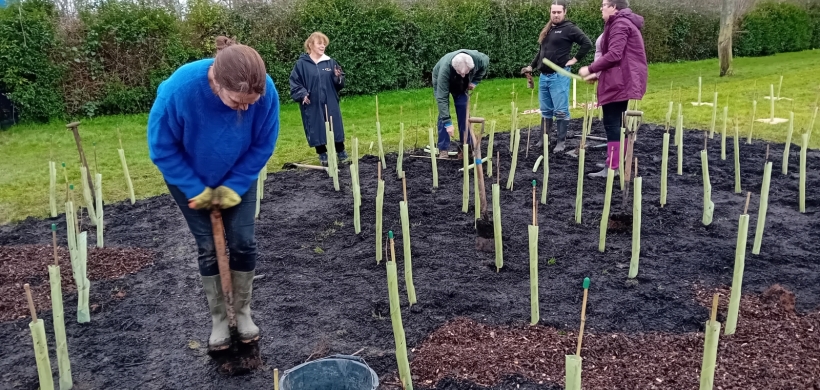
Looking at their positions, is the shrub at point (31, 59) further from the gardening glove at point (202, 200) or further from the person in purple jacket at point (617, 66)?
the gardening glove at point (202, 200)

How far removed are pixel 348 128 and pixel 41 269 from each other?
222 inches

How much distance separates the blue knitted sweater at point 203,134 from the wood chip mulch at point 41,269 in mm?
1399

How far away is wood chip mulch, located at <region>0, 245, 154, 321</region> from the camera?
3305mm

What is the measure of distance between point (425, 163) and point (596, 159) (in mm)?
1615

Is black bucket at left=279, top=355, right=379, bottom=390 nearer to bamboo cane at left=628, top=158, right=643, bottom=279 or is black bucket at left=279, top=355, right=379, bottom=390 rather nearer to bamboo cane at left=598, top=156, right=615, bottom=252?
bamboo cane at left=628, top=158, right=643, bottom=279

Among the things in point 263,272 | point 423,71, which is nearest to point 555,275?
point 263,272

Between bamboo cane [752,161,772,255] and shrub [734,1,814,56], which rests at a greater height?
shrub [734,1,814,56]

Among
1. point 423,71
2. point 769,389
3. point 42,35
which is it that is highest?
point 42,35

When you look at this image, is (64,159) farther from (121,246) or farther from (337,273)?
(337,273)

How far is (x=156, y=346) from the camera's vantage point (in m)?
2.88

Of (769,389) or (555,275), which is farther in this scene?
(555,275)

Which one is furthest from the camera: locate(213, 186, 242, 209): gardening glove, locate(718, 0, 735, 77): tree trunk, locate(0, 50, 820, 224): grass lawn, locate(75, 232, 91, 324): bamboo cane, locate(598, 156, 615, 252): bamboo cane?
locate(718, 0, 735, 77): tree trunk

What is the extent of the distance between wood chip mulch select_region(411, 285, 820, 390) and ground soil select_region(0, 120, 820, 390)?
0.05 metres

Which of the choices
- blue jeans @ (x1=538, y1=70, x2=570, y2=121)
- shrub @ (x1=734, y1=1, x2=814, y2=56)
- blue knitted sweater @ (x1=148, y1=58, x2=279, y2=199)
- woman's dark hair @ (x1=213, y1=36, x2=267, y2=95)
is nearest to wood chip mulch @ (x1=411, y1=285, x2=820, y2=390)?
blue knitted sweater @ (x1=148, y1=58, x2=279, y2=199)
